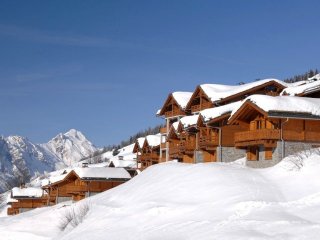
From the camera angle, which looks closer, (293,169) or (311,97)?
(293,169)

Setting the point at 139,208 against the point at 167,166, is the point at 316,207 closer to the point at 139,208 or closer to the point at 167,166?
the point at 139,208

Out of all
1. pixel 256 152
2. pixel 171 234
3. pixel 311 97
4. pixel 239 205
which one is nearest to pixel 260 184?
pixel 239 205

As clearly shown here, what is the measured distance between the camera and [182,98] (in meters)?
59.8

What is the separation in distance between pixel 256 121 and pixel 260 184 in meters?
11.9

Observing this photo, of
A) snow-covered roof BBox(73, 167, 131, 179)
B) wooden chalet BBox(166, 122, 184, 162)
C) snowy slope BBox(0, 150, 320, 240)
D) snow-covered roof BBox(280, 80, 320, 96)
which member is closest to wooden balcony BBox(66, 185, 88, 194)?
snow-covered roof BBox(73, 167, 131, 179)

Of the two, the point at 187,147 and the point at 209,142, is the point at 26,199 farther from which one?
the point at 209,142

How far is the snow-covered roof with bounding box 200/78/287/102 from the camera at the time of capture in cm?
4760

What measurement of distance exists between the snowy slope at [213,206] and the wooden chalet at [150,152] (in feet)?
104

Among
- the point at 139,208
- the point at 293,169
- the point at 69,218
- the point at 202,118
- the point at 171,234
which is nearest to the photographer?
the point at 171,234

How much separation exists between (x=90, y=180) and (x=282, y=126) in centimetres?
3311

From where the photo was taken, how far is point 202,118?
144ft

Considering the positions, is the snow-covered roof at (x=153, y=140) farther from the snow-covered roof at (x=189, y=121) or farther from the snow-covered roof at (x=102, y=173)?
the snow-covered roof at (x=189, y=121)

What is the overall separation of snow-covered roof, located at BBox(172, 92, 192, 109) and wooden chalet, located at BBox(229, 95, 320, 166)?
2297 cm

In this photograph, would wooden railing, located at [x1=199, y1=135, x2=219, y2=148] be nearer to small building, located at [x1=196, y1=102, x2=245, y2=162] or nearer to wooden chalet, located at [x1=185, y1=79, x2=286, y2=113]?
small building, located at [x1=196, y1=102, x2=245, y2=162]
